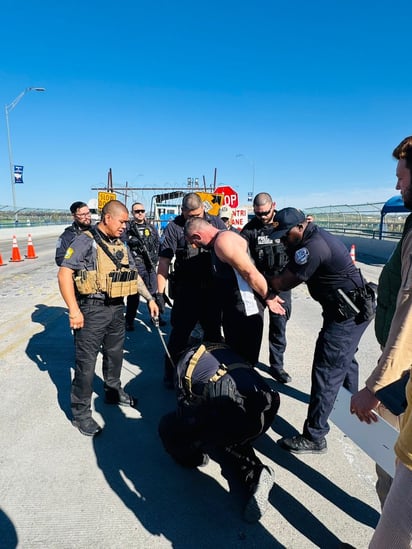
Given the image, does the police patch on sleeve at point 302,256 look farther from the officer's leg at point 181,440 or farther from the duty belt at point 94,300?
the duty belt at point 94,300

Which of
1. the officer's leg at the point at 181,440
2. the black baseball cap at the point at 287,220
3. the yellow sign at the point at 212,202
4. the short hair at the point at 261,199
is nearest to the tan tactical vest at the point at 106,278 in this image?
the officer's leg at the point at 181,440

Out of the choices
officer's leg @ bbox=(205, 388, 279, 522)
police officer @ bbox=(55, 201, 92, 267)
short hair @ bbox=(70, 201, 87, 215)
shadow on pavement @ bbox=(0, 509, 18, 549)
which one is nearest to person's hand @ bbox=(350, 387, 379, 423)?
officer's leg @ bbox=(205, 388, 279, 522)

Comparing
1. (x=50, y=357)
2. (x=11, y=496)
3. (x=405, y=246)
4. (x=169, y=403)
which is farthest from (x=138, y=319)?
(x=405, y=246)

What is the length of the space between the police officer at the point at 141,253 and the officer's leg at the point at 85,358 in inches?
95.4

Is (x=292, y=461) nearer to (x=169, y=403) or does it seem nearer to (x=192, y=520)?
(x=192, y=520)

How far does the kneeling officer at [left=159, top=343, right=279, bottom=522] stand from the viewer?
1.96 m

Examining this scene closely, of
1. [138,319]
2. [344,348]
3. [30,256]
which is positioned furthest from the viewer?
[30,256]

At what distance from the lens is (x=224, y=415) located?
196 cm

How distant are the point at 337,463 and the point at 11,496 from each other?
2179 millimetres

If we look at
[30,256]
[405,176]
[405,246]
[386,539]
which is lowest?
[30,256]

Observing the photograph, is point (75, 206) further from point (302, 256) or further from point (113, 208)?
point (302, 256)

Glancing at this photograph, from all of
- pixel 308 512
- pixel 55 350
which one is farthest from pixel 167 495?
pixel 55 350

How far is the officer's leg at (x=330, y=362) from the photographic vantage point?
2.43 metres

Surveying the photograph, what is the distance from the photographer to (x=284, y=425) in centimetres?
289
